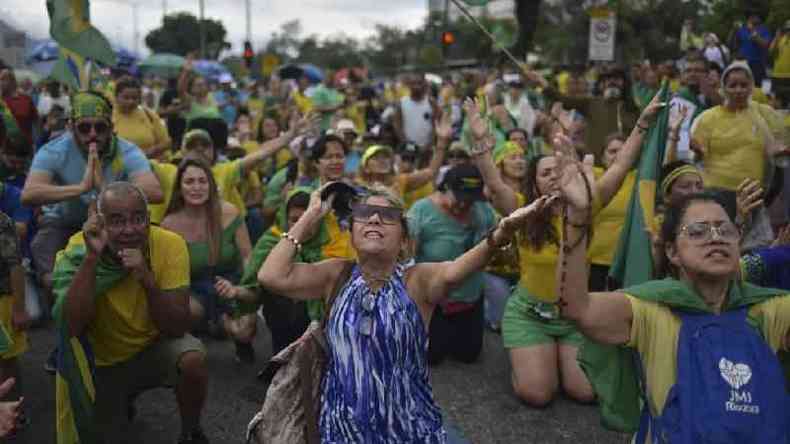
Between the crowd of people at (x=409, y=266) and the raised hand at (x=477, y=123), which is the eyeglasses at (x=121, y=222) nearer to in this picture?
the crowd of people at (x=409, y=266)

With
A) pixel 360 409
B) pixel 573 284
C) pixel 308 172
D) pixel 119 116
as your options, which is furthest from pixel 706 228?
pixel 119 116

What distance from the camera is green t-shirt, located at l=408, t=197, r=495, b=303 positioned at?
568cm

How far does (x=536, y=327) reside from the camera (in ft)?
17.0

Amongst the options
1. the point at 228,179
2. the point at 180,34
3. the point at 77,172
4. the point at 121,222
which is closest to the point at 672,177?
the point at 121,222

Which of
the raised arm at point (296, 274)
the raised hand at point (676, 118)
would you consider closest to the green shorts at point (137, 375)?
the raised arm at point (296, 274)

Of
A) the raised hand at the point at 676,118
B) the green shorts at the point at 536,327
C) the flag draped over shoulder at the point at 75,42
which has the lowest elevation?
the green shorts at the point at 536,327

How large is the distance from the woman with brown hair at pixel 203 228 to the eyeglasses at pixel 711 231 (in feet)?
10.2

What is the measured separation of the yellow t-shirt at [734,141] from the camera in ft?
19.6

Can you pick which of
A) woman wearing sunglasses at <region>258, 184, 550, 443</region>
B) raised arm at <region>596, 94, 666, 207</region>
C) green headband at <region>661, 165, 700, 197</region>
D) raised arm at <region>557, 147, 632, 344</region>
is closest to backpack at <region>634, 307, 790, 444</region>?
raised arm at <region>557, 147, 632, 344</region>

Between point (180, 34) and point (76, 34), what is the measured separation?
71444 mm

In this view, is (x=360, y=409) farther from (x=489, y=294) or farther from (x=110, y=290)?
(x=489, y=294)

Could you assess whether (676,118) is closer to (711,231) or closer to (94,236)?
(711,231)

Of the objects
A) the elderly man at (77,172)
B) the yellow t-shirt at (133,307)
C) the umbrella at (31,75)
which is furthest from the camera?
the umbrella at (31,75)

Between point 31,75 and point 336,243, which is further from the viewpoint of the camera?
point 31,75
